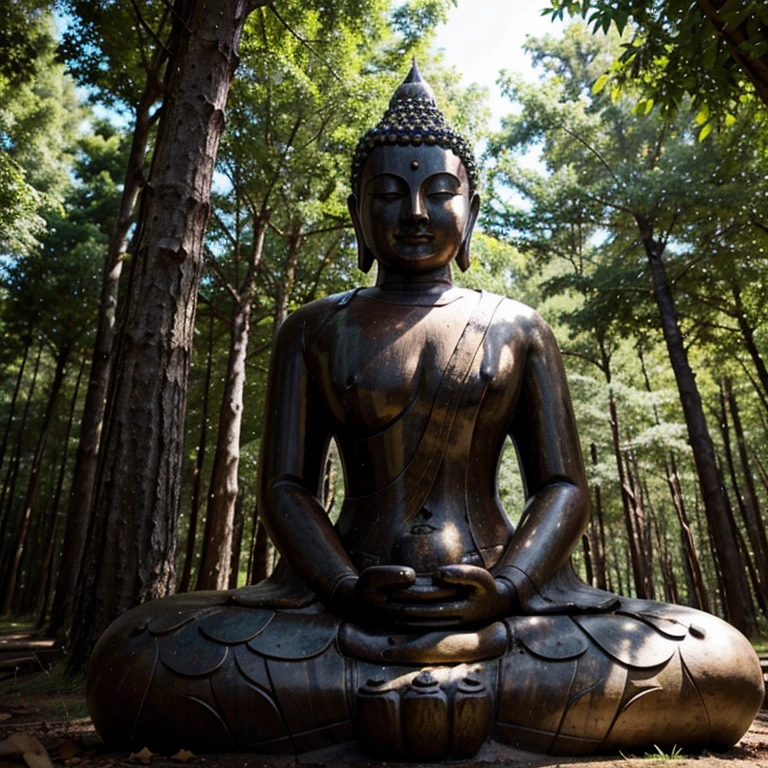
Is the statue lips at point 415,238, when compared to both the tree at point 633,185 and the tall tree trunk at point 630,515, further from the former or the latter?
the tall tree trunk at point 630,515

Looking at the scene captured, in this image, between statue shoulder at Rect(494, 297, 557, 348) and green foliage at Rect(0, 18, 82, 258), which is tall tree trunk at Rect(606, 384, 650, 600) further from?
statue shoulder at Rect(494, 297, 557, 348)

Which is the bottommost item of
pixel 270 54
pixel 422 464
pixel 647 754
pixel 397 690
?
pixel 647 754

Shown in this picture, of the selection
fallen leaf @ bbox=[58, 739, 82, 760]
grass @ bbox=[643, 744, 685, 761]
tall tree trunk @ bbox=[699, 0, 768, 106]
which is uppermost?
tall tree trunk @ bbox=[699, 0, 768, 106]

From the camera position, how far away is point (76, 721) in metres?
3.41

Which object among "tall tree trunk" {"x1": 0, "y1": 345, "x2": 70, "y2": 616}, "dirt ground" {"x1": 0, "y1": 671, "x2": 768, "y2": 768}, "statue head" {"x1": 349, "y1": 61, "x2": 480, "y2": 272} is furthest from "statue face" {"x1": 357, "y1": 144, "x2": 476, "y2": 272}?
"tall tree trunk" {"x1": 0, "y1": 345, "x2": 70, "y2": 616}

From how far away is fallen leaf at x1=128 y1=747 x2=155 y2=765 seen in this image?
2338 mm

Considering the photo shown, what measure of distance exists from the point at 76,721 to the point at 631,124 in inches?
624

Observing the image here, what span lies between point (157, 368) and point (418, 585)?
7.75ft

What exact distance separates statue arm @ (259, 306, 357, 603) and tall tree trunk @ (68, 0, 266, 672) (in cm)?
101

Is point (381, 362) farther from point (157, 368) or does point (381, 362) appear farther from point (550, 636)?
point (157, 368)

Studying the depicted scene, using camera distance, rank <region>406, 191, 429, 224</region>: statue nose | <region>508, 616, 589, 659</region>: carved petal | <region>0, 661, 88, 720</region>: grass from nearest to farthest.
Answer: <region>508, 616, 589, 659</region>: carved petal → <region>406, 191, 429, 224</region>: statue nose → <region>0, 661, 88, 720</region>: grass

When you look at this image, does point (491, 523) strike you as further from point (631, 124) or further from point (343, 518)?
point (631, 124)

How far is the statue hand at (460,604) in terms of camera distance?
2650mm

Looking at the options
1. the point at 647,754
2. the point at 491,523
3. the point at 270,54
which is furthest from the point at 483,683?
the point at 270,54
